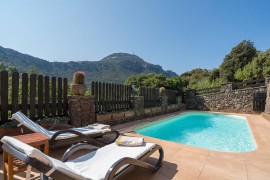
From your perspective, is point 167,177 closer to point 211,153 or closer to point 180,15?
point 211,153

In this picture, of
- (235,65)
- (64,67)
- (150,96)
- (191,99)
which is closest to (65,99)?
(150,96)

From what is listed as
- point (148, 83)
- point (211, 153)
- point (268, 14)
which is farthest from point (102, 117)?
point (268, 14)

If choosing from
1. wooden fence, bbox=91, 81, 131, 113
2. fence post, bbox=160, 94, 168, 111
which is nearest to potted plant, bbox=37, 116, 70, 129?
wooden fence, bbox=91, 81, 131, 113

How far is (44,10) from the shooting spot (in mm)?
9750

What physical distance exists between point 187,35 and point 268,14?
623cm

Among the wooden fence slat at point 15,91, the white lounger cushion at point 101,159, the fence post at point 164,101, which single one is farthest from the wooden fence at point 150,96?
the white lounger cushion at point 101,159

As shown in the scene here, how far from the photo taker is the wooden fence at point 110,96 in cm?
684

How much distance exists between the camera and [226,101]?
1437 centimetres

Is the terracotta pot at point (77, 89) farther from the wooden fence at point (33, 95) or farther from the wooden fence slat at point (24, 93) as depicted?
the wooden fence slat at point (24, 93)

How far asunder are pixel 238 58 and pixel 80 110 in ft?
77.0

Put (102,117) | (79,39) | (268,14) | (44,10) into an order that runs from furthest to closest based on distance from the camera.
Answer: (79,39), (268,14), (44,10), (102,117)

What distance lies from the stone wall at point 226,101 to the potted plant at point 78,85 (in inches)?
480

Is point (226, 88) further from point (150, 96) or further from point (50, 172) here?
point (50, 172)

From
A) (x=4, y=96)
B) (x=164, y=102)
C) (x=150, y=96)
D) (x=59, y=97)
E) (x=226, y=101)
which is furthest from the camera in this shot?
(x=226, y=101)
